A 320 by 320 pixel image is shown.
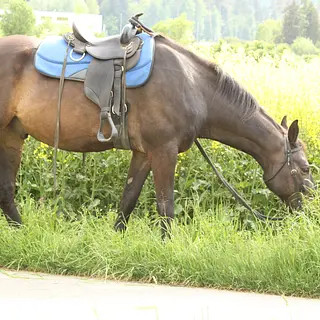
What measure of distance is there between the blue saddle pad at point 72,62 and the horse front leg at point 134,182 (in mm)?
792

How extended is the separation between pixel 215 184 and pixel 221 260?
9.71ft

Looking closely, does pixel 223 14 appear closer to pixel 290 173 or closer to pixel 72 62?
pixel 290 173

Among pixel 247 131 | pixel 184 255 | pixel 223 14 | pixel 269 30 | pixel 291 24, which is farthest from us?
pixel 223 14

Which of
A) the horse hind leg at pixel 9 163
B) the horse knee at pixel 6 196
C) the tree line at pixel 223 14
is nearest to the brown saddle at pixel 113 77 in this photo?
the horse hind leg at pixel 9 163

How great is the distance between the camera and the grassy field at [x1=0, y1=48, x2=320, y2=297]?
19.4 ft

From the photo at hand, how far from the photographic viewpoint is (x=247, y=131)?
7492mm

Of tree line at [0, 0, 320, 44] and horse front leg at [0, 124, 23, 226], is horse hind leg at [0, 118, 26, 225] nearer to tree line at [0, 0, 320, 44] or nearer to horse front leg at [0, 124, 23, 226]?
horse front leg at [0, 124, 23, 226]

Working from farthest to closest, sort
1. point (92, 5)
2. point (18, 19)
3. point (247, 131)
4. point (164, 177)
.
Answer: point (92, 5) < point (18, 19) < point (247, 131) < point (164, 177)

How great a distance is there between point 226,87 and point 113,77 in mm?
1066

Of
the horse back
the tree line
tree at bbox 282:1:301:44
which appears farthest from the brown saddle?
tree at bbox 282:1:301:44

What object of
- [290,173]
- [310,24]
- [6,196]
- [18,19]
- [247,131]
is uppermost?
[247,131]

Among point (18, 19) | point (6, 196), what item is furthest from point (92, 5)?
point (6, 196)

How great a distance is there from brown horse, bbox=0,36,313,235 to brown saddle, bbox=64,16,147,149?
0.10 meters

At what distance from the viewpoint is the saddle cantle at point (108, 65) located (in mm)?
7012
